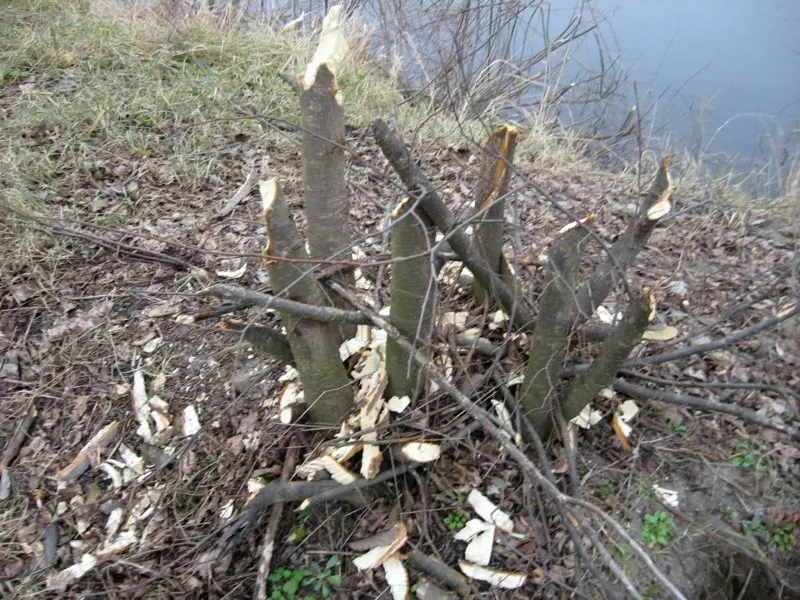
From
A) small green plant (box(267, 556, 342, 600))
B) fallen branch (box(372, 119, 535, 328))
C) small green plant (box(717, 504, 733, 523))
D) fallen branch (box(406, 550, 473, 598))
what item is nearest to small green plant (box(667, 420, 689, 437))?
small green plant (box(717, 504, 733, 523))

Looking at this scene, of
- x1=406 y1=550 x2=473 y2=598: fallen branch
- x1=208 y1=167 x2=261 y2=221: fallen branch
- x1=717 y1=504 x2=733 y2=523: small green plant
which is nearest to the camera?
x1=406 y1=550 x2=473 y2=598: fallen branch

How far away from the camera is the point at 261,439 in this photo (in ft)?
6.92

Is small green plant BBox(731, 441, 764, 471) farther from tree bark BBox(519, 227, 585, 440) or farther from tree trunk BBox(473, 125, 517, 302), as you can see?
tree trunk BBox(473, 125, 517, 302)

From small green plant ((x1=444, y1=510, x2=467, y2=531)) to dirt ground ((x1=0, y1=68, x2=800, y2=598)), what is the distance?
15mm

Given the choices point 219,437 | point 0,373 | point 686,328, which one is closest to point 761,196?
point 686,328

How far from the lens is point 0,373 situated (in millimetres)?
2596

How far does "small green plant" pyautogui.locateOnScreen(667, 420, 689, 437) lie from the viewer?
2.17 meters

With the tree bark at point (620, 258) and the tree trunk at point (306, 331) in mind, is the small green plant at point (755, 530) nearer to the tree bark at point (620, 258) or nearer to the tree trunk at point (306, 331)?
the tree bark at point (620, 258)

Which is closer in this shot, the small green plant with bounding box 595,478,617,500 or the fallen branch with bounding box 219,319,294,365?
the fallen branch with bounding box 219,319,294,365

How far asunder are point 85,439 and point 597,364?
2.11 m

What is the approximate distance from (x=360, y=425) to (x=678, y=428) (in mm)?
1245

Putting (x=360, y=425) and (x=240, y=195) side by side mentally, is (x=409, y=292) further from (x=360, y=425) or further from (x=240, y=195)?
(x=240, y=195)

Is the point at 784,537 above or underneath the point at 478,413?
underneath

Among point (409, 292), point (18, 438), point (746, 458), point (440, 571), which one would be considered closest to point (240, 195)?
point (18, 438)
